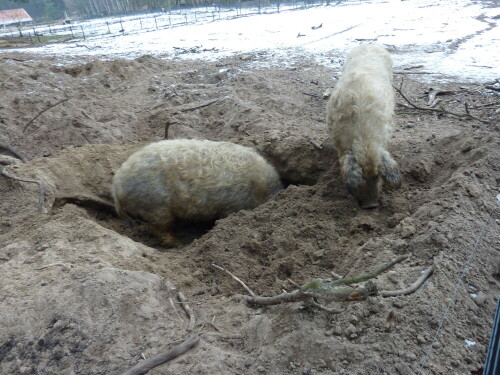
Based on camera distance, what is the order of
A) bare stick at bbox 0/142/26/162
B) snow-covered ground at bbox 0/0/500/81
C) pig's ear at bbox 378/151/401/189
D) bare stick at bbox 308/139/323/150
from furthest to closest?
snow-covered ground at bbox 0/0/500/81 < bare stick at bbox 0/142/26/162 < bare stick at bbox 308/139/323/150 < pig's ear at bbox 378/151/401/189

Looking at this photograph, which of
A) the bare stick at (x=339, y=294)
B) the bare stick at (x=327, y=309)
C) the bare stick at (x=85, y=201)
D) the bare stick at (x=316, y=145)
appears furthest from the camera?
the bare stick at (x=316, y=145)

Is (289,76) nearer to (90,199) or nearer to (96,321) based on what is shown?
(90,199)

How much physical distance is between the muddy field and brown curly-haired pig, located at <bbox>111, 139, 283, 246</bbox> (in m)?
0.33

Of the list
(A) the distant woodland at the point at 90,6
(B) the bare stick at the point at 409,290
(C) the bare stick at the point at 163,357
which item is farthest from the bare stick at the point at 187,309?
(A) the distant woodland at the point at 90,6

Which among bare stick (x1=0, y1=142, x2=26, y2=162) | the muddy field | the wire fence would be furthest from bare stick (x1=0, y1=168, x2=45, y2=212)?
the wire fence

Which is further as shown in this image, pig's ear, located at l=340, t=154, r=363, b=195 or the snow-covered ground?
the snow-covered ground

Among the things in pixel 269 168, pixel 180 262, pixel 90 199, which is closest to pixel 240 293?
pixel 180 262

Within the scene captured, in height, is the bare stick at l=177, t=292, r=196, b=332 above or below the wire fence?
above

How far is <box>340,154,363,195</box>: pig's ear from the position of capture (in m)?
4.67

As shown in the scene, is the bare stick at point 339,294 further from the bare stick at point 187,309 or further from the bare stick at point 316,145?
the bare stick at point 316,145

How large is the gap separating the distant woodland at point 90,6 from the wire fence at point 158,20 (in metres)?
0.47

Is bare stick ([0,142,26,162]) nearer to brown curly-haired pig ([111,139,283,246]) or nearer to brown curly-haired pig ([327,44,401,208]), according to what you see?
Answer: brown curly-haired pig ([111,139,283,246])

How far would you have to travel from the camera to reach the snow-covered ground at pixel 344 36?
36.5 feet

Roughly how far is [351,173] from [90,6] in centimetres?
3084
